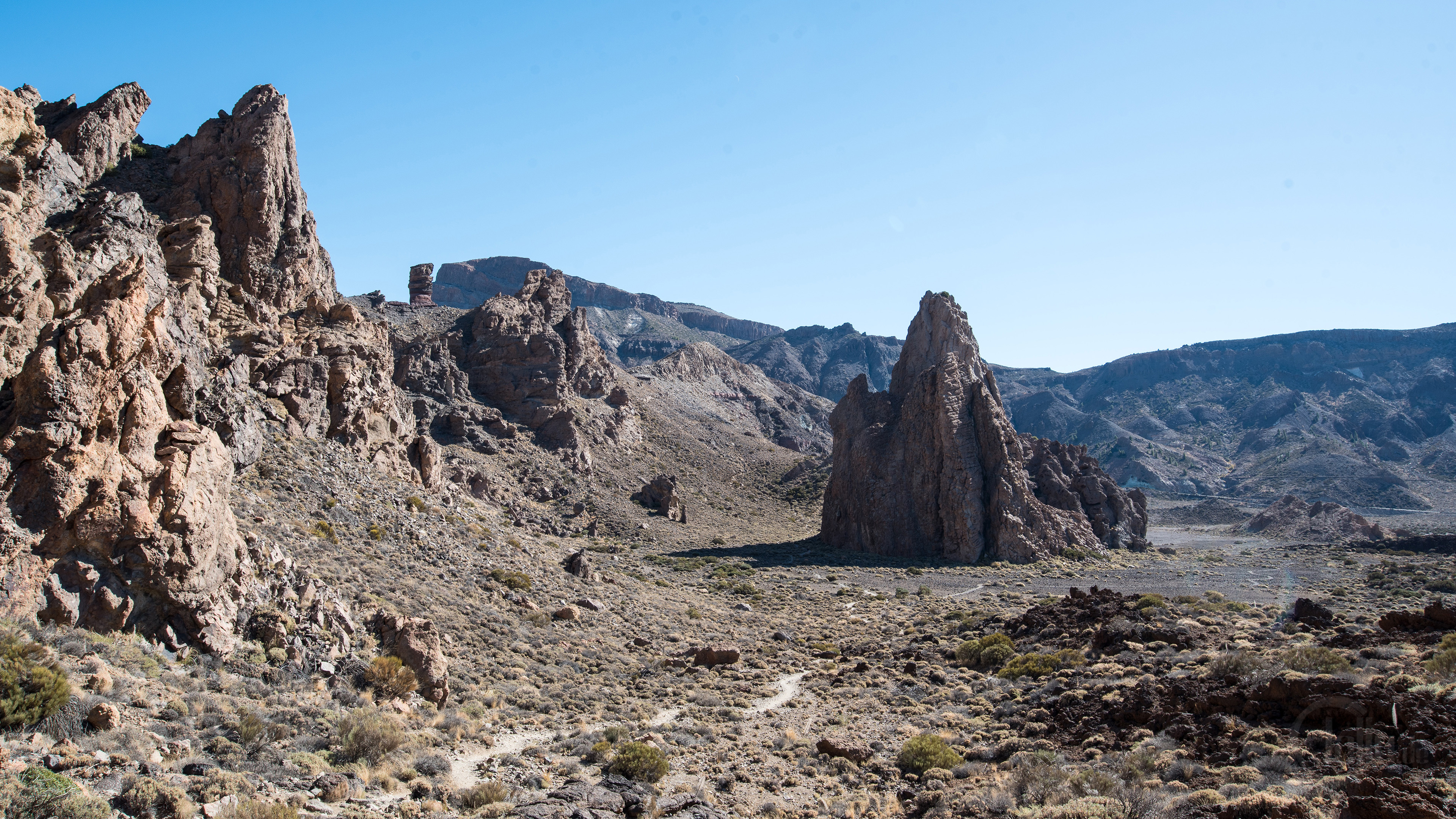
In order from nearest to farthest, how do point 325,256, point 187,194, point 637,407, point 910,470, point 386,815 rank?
1. point 386,815
2. point 187,194
3. point 325,256
4. point 910,470
5. point 637,407

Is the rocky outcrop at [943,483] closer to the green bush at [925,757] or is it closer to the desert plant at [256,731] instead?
the green bush at [925,757]

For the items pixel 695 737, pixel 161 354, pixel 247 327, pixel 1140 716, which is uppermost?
pixel 247 327

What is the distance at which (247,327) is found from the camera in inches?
1200

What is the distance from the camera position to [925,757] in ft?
52.5

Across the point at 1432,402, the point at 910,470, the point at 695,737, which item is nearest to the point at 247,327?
the point at 695,737

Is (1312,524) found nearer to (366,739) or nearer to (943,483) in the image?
(943,483)

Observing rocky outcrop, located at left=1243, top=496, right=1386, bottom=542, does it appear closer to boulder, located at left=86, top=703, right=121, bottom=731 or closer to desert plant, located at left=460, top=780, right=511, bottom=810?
desert plant, located at left=460, top=780, right=511, bottom=810

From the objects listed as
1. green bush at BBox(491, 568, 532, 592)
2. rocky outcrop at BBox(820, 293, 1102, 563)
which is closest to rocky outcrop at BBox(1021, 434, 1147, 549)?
rocky outcrop at BBox(820, 293, 1102, 563)

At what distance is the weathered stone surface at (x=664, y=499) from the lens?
67062 millimetres

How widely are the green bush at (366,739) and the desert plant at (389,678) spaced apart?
2273 mm

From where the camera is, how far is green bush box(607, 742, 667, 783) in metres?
14.5

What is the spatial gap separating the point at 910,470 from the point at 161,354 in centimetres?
5439

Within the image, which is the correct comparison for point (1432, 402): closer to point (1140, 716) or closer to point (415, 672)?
point (1140, 716)

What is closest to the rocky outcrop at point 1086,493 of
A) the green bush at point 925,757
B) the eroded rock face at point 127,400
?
the green bush at point 925,757
